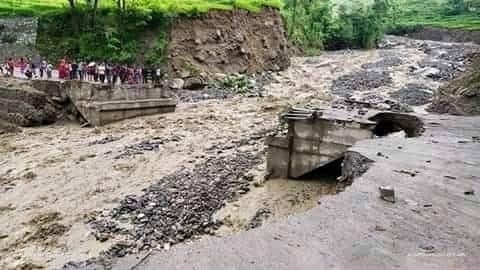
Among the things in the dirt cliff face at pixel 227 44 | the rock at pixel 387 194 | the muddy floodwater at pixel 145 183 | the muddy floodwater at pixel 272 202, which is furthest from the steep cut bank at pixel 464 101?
the dirt cliff face at pixel 227 44

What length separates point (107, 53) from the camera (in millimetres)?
39969

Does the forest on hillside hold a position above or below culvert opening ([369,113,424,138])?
above

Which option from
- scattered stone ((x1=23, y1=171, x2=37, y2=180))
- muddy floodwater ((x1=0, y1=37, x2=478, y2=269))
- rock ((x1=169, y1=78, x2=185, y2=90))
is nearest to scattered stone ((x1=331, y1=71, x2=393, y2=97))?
muddy floodwater ((x1=0, y1=37, x2=478, y2=269))

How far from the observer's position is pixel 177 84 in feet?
129

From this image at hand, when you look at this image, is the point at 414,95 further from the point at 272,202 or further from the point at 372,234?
the point at 372,234

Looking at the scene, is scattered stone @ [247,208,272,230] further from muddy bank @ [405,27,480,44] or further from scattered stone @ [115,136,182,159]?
muddy bank @ [405,27,480,44]

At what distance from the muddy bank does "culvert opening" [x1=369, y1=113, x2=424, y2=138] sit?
198 ft

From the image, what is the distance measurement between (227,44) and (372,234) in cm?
3554

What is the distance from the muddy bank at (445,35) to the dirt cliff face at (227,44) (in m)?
37.5

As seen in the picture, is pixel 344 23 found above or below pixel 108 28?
above

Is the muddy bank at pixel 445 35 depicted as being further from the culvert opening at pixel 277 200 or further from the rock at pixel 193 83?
the culvert opening at pixel 277 200

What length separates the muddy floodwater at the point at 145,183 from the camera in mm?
15422

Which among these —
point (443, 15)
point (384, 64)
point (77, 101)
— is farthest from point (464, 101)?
point (443, 15)

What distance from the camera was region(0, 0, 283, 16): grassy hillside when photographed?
Result: 4222cm
